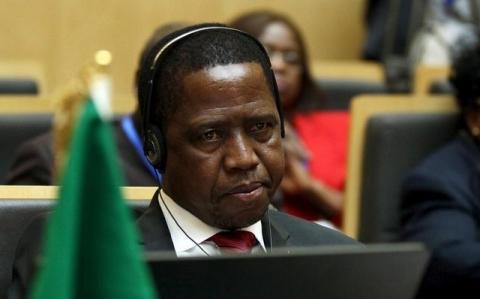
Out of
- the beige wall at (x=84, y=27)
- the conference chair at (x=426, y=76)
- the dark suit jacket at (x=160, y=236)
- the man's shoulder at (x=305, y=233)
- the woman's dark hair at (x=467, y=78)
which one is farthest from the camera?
the beige wall at (x=84, y=27)

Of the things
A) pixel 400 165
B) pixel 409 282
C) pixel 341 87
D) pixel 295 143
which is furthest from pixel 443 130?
pixel 409 282

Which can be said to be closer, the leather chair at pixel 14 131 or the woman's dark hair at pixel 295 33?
the leather chair at pixel 14 131

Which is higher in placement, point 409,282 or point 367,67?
point 409,282

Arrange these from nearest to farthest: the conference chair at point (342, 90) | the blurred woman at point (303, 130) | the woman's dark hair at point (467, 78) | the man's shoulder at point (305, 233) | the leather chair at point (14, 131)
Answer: the man's shoulder at point (305, 233), the leather chair at point (14, 131), the woman's dark hair at point (467, 78), the blurred woman at point (303, 130), the conference chair at point (342, 90)

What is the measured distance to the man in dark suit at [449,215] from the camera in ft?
→ 8.38

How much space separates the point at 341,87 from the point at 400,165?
94cm

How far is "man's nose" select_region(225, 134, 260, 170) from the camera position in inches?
61.8

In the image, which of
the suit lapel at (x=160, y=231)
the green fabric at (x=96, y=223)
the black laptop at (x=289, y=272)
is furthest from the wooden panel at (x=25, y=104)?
the green fabric at (x=96, y=223)

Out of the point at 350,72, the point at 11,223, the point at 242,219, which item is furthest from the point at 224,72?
the point at 350,72

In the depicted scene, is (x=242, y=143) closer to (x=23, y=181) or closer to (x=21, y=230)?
(x=21, y=230)

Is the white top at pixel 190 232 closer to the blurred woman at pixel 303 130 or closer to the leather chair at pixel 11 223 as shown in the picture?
the leather chair at pixel 11 223

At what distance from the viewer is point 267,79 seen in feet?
5.41

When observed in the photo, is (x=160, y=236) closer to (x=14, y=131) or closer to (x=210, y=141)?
(x=210, y=141)

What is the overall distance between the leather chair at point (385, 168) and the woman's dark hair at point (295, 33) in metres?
0.70
